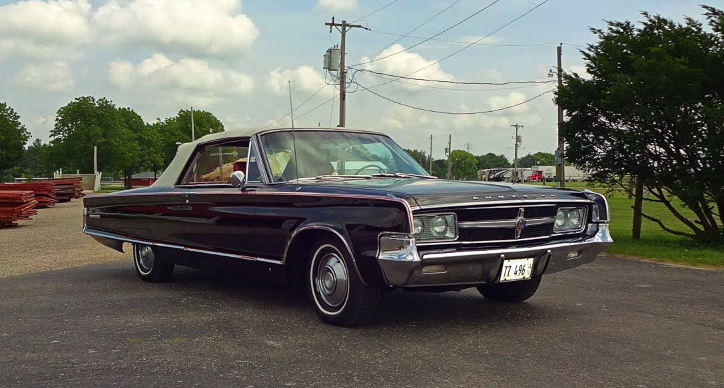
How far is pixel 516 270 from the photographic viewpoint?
4957 mm

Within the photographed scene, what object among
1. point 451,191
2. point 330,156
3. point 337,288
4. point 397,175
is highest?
point 330,156

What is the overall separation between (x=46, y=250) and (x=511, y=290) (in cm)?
905

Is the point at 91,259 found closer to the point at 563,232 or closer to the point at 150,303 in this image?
the point at 150,303

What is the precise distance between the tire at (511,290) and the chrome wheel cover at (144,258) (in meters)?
3.51

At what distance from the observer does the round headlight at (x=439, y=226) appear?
15.5 feet

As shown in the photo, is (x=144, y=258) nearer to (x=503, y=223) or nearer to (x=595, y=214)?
(x=503, y=223)

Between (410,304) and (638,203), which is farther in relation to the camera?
(638,203)

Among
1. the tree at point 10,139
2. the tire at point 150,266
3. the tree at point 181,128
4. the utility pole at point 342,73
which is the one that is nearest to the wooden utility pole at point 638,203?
the tire at point 150,266

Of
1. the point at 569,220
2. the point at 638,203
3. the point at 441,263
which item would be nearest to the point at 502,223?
the point at 441,263

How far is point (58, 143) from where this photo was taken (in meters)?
63.7

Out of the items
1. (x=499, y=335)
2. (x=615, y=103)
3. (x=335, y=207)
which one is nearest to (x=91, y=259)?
(x=335, y=207)

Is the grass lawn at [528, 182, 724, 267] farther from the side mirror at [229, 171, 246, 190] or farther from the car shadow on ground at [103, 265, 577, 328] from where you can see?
the side mirror at [229, 171, 246, 190]

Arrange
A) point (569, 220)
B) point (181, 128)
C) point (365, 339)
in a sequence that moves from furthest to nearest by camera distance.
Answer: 1. point (181, 128)
2. point (569, 220)
3. point (365, 339)

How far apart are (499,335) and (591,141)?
26.6ft
